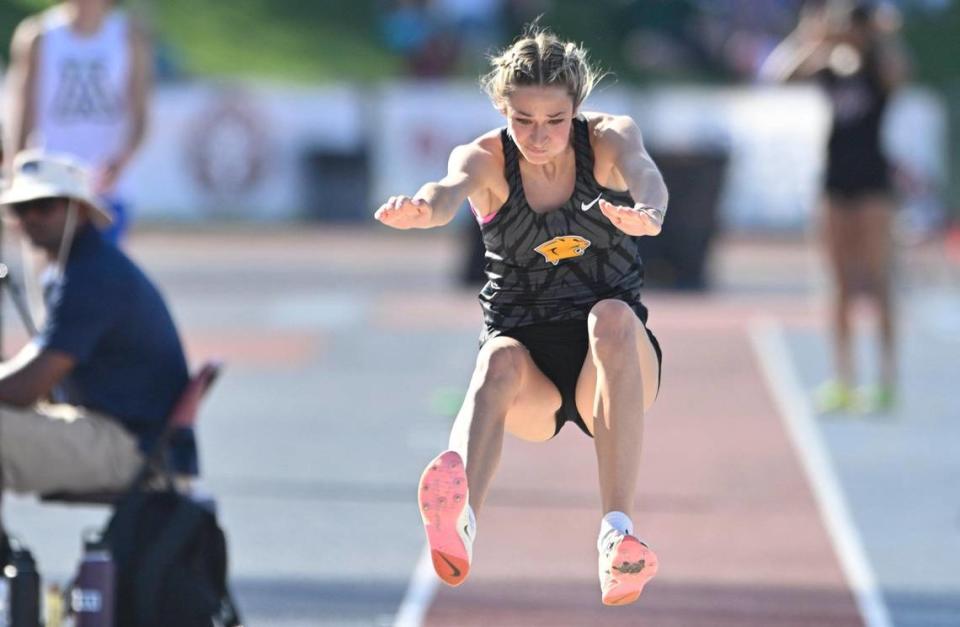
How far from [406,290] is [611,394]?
1572cm

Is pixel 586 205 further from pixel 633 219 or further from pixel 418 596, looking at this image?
pixel 418 596

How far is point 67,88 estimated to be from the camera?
867cm

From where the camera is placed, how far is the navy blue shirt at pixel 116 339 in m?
6.71

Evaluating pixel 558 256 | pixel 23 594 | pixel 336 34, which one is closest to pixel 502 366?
pixel 558 256

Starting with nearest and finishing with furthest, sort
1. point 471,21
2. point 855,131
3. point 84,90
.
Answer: point 84,90
point 855,131
point 471,21

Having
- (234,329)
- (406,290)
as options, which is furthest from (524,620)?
(406,290)

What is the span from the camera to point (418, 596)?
8.41 meters

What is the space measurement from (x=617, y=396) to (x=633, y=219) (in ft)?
2.20

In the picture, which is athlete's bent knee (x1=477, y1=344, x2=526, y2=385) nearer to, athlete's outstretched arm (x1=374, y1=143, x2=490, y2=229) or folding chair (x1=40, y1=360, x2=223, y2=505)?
athlete's outstretched arm (x1=374, y1=143, x2=490, y2=229)

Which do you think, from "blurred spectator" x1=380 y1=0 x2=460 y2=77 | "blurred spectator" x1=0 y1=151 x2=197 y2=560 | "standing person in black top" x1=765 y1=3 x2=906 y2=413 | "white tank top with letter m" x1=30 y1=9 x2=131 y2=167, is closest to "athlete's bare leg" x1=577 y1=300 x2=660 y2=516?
"blurred spectator" x1=0 y1=151 x2=197 y2=560

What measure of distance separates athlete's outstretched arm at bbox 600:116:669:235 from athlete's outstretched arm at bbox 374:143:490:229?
0.33 meters

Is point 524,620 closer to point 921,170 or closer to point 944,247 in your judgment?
point 944,247

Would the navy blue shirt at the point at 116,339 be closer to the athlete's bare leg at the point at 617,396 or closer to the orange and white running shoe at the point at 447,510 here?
the orange and white running shoe at the point at 447,510

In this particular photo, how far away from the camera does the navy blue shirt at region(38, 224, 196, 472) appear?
6.71m
